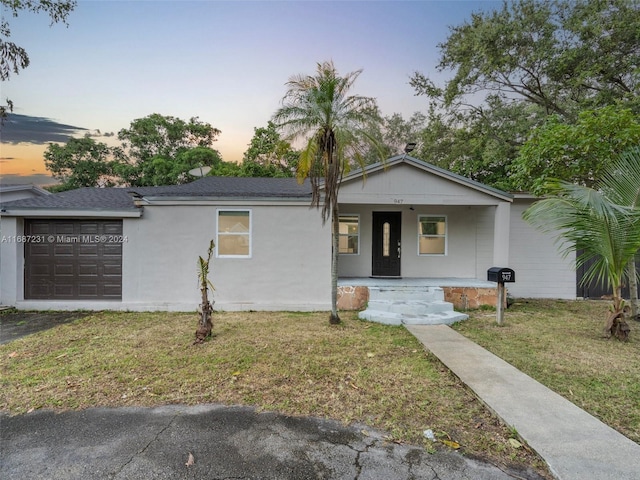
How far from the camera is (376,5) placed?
10.9 meters

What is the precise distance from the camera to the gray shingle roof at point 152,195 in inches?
334

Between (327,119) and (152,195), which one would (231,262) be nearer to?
(152,195)

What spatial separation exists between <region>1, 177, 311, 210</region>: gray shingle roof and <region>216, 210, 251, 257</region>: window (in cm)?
57

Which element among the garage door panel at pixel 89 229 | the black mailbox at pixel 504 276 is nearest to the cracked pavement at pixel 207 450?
the black mailbox at pixel 504 276

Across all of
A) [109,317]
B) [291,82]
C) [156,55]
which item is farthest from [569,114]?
[109,317]

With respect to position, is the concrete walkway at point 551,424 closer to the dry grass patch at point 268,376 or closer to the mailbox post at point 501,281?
the dry grass patch at point 268,376

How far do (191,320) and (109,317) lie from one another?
2161mm

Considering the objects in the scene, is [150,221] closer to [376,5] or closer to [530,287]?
[376,5]

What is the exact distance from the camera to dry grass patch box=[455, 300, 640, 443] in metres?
3.65

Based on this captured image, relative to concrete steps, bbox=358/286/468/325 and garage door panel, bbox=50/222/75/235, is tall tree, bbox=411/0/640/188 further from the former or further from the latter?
garage door panel, bbox=50/222/75/235

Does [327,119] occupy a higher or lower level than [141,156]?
lower

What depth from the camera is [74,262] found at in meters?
8.73

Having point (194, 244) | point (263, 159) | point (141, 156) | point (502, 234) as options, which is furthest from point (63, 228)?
point (141, 156)

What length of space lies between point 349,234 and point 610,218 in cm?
664
